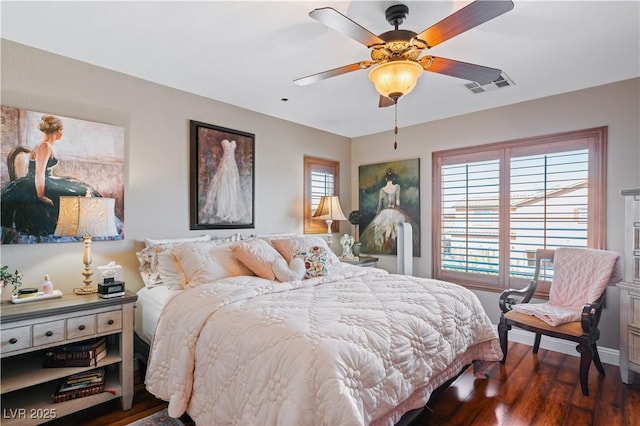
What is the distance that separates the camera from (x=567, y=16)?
208cm

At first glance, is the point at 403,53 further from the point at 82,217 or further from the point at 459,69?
the point at 82,217

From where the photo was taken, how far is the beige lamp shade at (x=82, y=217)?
86.7 inches

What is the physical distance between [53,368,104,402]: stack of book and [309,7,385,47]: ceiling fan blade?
2.66 metres

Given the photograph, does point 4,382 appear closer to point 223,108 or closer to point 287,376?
point 287,376

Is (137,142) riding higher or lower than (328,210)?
higher

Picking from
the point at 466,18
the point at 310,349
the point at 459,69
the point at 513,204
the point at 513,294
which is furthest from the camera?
the point at 513,204

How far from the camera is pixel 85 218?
2242 mm

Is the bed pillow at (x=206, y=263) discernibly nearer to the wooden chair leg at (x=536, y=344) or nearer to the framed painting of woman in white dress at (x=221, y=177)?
the framed painting of woman in white dress at (x=221, y=177)

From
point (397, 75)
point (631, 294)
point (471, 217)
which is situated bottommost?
point (631, 294)

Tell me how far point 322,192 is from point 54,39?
3.21 meters

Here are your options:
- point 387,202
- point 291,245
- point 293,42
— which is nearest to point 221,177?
point 291,245

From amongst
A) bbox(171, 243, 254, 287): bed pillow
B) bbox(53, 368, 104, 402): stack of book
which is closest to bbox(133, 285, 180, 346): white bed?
bbox(171, 243, 254, 287): bed pillow

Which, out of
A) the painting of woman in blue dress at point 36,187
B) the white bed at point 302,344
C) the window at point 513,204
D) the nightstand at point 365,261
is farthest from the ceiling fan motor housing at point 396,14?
the nightstand at point 365,261

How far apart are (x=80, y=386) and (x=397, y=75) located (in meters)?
2.85
